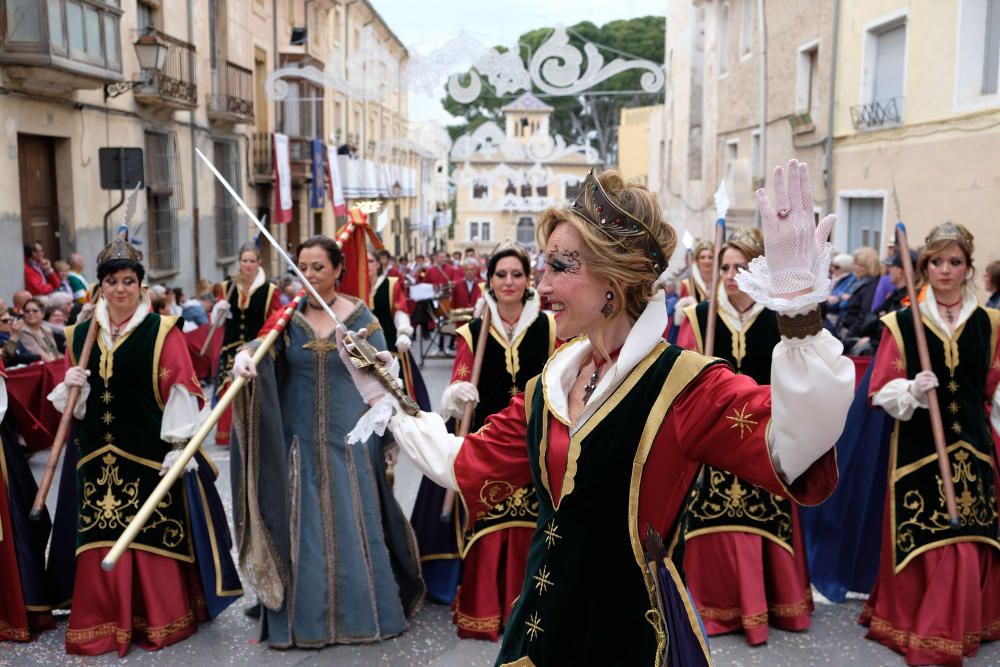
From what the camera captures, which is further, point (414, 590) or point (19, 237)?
point (19, 237)

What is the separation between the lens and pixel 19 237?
37.6ft

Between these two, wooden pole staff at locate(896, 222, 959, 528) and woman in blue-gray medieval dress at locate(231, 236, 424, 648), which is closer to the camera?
wooden pole staff at locate(896, 222, 959, 528)

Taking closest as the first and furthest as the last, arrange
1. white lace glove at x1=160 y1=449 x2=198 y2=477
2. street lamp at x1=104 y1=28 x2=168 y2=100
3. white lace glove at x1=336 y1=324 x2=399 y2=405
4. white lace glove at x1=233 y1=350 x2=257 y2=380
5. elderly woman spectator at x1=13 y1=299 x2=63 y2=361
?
white lace glove at x1=336 y1=324 x2=399 y2=405 → white lace glove at x1=233 y1=350 x2=257 y2=380 → white lace glove at x1=160 y1=449 x2=198 y2=477 → elderly woman spectator at x1=13 y1=299 x2=63 y2=361 → street lamp at x1=104 y1=28 x2=168 y2=100

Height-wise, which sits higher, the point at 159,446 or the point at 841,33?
the point at 841,33

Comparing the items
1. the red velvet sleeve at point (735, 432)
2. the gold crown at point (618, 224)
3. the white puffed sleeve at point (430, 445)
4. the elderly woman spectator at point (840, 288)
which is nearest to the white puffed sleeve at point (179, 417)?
the white puffed sleeve at point (430, 445)

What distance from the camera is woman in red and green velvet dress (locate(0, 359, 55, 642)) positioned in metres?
4.61

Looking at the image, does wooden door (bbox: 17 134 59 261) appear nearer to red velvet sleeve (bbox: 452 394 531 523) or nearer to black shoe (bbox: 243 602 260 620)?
black shoe (bbox: 243 602 260 620)

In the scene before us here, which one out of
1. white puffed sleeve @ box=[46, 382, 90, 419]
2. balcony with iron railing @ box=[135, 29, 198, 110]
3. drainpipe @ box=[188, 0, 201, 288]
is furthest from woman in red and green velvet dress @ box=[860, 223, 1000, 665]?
drainpipe @ box=[188, 0, 201, 288]

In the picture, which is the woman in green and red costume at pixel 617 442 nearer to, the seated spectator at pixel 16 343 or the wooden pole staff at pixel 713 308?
the wooden pole staff at pixel 713 308

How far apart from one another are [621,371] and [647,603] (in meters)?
0.54

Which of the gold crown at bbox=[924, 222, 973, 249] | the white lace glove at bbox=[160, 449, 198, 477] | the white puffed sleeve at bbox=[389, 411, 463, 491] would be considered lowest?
the white lace glove at bbox=[160, 449, 198, 477]

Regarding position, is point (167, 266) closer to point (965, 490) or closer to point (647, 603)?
point (965, 490)

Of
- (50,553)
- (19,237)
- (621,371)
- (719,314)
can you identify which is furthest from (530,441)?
(19,237)

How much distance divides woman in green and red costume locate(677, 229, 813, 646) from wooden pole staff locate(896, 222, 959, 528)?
0.65 m
